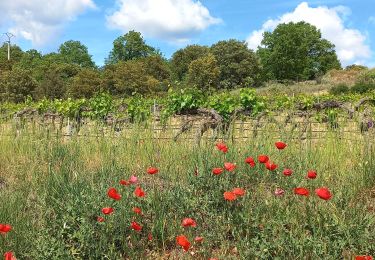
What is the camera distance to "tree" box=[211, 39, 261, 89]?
5384 cm

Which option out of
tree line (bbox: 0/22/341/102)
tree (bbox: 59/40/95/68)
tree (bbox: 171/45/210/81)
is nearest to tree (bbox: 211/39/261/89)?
tree line (bbox: 0/22/341/102)

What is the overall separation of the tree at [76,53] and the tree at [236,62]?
25622 millimetres

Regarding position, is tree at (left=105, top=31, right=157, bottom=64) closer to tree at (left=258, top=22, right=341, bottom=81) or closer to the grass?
tree at (left=258, top=22, right=341, bottom=81)

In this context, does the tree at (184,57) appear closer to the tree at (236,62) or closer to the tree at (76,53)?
the tree at (236,62)

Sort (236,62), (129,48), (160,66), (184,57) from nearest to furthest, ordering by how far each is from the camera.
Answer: (160,66) → (236,62) → (184,57) → (129,48)

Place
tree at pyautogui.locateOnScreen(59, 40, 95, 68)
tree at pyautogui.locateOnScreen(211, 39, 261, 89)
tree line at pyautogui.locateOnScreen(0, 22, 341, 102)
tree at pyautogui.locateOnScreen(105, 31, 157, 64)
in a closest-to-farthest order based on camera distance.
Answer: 1. tree line at pyautogui.locateOnScreen(0, 22, 341, 102)
2. tree at pyautogui.locateOnScreen(211, 39, 261, 89)
3. tree at pyautogui.locateOnScreen(105, 31, 157, 64)
4. tree at pyautogui.locateOnScreen(59, 40, 95, 68)

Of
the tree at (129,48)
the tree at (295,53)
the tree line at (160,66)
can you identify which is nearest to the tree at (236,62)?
the tree line at (160,66)

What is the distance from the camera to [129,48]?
67375mm

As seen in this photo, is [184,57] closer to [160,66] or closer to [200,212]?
[160,66]

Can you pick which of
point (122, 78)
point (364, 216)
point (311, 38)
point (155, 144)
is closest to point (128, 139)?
point (155, 144)

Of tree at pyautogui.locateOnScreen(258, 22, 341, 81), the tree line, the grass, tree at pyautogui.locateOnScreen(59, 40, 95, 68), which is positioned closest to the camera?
the grass

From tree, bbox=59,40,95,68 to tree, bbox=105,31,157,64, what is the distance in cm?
618

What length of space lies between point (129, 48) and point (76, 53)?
10.4 meters

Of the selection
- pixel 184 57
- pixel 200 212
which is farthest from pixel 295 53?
pixel 200 212
